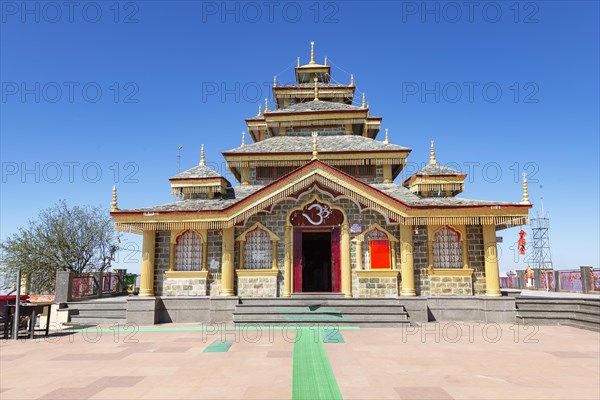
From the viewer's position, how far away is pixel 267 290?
1677 cm

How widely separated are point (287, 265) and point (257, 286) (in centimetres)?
146

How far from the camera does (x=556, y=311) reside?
15.6 meters

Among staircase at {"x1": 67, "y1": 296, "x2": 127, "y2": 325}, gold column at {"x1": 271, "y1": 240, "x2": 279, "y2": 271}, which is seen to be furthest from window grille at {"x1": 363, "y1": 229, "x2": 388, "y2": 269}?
staircase at {"x1": 67, "y1": 296, "x2": 127, "y2": 325}

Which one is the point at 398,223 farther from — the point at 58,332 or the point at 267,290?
the point at 58,332

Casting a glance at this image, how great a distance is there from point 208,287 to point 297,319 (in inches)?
168

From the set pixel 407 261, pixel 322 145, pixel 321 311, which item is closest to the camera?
pixel 321 311

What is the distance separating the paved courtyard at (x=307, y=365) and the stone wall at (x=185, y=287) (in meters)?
3.20

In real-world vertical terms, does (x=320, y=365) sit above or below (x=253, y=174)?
below

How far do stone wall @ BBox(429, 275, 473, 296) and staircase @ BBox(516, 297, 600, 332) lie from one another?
1856mm

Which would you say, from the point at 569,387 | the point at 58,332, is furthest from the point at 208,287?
the point at 569,387

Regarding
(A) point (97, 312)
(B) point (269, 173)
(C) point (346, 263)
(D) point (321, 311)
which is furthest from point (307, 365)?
(B) point (269, 173)

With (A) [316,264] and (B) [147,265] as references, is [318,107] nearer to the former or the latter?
(A) [316,264]

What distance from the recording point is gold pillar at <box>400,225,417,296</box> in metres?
16.1

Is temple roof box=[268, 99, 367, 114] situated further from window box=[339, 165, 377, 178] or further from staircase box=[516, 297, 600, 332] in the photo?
staircase box=[516, 297, 600, 332]
